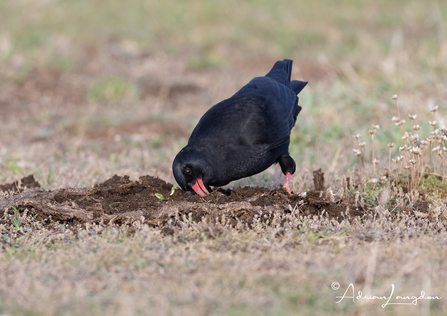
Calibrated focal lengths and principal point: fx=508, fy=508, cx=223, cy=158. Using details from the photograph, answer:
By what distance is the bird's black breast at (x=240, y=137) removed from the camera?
4.21 meters

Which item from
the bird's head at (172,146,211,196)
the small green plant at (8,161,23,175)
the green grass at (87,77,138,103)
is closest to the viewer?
the bird's head at (172,146,211,196)

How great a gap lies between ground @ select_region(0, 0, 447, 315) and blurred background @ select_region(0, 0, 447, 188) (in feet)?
0.16

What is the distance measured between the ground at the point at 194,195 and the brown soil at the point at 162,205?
0.05 ft

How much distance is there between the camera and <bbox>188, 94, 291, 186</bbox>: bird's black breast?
166 inches

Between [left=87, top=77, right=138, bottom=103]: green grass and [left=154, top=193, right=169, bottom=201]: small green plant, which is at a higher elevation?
[left=87, top=77, right=138, bottom=103]: green grass

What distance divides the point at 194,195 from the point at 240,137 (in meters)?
0.66

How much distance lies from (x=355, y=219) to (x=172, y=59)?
10374 mm

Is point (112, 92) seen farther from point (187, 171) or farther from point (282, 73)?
point (187, 171)

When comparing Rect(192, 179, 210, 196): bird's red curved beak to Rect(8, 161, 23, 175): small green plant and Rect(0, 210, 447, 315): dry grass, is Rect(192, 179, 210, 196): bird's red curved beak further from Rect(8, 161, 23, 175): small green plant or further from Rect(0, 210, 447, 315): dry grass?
Rect(8, 161, 23, 175): small green plant

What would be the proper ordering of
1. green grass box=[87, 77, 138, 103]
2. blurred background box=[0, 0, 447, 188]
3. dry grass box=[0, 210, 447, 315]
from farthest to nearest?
1. green grass box=[87, 77, 138, 103]
2. blurred background box=[0, 0, 447, 188]
3. dry grass box=[0, 210, 447, 315]

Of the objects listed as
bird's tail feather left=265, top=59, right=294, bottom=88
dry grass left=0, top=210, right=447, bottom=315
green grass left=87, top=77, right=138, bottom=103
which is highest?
green grass left=87, top=77, right=138, bottom=103
